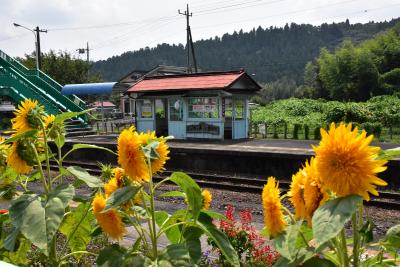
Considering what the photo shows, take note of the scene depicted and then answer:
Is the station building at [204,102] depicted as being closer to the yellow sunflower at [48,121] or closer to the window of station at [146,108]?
the window of station at [146,108]

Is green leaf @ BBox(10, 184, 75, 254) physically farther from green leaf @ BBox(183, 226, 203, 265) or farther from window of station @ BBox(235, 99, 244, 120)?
window of station @ BBox(235, 99, 244, 120)

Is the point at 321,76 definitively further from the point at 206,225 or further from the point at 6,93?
the point at 206,225

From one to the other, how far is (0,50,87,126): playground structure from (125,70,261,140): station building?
6.54 metres

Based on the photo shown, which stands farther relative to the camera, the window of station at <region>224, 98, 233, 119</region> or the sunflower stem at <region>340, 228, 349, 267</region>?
the window of station at <region>224, 98, 233, 119</region>

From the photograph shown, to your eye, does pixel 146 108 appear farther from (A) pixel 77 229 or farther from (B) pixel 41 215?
(B) pixel 41 215

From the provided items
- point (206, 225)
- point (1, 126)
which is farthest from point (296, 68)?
point (206, 225)

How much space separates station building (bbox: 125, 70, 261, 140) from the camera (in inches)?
761

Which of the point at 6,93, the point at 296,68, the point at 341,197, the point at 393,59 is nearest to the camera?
the point at 341,197

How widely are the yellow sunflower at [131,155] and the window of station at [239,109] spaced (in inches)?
737

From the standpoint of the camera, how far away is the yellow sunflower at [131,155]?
144 cm

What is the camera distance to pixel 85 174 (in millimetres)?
1700

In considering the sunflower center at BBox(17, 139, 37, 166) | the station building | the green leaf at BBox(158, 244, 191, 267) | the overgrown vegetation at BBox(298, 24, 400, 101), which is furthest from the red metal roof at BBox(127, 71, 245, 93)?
the overgrown vegetation at BBox(298, 24, 400, 101)

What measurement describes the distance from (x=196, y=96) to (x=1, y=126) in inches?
660

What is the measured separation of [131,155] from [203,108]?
18356 mm
